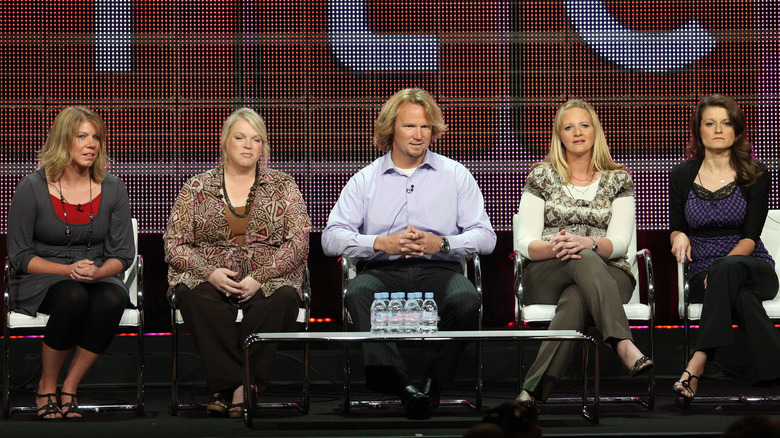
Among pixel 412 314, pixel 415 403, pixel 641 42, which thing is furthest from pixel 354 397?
pixel 641 42

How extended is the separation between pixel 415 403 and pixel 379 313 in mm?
397

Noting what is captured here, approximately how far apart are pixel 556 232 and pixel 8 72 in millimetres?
3127

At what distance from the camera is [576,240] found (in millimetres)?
4281

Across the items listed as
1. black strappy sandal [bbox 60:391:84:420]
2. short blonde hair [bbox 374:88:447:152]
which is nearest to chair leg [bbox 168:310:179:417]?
black strappy sandal [bbox 60:391:84:420]

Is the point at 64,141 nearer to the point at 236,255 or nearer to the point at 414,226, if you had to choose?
the point at 236,255

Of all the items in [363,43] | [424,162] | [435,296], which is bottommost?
[435,296]

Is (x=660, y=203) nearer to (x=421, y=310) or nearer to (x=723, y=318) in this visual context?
(x=723, y=318)

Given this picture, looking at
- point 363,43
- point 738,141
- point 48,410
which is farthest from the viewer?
point 363,43

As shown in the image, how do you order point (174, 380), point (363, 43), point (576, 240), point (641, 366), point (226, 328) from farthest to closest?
point (363, 43)
point (576, 240)
point (174, 380)
point (226, 328)
point (641, 366)

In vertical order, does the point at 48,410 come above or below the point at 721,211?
below

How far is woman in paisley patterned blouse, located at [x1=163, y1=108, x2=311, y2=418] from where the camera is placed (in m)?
4.04

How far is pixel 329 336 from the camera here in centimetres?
358

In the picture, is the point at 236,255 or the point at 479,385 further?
the point at 236,255

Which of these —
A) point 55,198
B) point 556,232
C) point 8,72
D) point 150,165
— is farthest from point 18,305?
point 556,232
